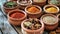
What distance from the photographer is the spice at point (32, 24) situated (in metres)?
1.45

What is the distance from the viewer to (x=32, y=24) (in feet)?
4.86

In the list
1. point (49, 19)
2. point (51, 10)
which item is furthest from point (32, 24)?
point (51, 10)

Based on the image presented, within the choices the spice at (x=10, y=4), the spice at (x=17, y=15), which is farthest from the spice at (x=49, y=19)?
the spice at (x=10, y=4)

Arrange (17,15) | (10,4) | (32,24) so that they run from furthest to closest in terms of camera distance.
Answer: (10,4) → (17,15) → (32,24)

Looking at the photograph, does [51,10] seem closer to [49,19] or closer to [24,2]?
[49,19]

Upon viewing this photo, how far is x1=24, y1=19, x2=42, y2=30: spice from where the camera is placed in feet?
4.77

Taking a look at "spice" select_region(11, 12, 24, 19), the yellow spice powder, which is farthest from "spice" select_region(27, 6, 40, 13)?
"spice" select_region(11, 12, 24, 19)

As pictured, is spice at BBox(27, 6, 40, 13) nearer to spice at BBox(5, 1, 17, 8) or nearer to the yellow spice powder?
the yellow spice powder

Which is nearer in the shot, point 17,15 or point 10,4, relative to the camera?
point 17,15

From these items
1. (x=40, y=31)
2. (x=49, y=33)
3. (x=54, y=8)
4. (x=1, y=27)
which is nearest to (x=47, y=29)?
(x=49, y=33)

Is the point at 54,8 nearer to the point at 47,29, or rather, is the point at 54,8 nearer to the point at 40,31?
the point at 47,29

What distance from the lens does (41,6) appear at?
6.01 ft

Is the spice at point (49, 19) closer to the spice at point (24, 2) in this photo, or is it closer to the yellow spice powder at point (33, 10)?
the yellow spice powder at point (33, 10)

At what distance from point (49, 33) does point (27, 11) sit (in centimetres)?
31
